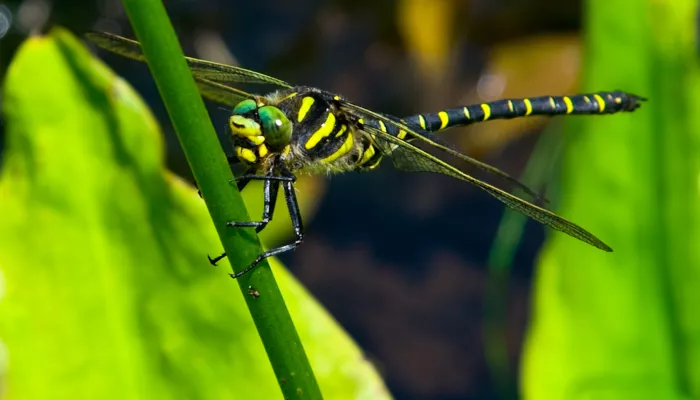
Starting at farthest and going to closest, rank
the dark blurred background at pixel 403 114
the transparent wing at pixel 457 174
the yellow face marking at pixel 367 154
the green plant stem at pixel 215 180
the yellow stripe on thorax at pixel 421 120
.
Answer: the dark blurred background at pixel 403 114 < the yellow stripe on thorax at pixel 421 120 < the yellow face marking at pixel 367 154 < the transparent wing at pixel 457 174 < the green plant stem at pixel 215 180

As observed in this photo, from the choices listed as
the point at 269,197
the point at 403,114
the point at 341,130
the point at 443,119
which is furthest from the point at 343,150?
the point at 403,114

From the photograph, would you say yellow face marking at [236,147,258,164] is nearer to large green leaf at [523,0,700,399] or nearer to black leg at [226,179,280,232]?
black leg at [226,179,280,232]

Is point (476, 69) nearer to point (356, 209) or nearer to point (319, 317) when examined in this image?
point (356, 209)

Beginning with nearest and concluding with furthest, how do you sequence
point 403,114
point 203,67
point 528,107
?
point 203,67 → point 528,107 → point 403,114

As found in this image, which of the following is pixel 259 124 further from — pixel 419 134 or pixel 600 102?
pixel 600 102

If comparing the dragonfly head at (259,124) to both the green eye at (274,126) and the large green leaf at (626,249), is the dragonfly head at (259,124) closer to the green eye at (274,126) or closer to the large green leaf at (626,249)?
the green eye at (274,126)

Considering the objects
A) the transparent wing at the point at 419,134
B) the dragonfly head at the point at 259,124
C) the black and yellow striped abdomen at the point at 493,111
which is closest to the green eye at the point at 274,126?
the dragonfly head at the point at 259,124
